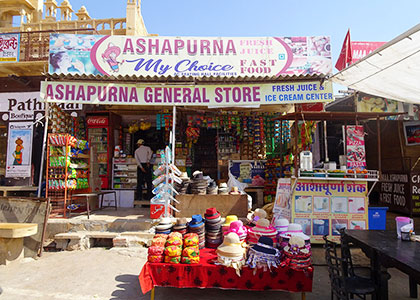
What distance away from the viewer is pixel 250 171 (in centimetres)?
936

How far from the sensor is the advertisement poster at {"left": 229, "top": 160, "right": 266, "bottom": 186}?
30.5 feet

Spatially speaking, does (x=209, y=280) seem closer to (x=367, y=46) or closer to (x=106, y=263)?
(x=106, y=263)

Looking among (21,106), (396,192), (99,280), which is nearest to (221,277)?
(99,280)

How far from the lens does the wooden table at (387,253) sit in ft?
8.80

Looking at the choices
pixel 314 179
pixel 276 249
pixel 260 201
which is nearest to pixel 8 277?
pixel 276 249

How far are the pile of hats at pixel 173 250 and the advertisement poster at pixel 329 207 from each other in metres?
2.78

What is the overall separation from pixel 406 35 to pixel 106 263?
5.88m

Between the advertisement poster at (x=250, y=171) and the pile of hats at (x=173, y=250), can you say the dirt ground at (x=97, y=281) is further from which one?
the advertisement poster at (x=250, y=171)

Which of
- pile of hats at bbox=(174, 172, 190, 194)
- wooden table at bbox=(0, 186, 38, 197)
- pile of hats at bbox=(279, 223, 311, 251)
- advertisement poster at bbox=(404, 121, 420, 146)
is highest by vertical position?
advertisement poster at bbox=(404, 121, 420, 146)

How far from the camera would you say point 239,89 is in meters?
6.86

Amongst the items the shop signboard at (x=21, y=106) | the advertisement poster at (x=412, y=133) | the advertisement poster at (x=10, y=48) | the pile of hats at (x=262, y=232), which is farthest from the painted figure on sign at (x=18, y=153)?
the advertisement poster at (x=412, y=133)

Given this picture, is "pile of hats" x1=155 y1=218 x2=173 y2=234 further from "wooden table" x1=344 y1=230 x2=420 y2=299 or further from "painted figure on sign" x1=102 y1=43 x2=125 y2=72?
"painted figure on sign" x1=102 y1=43 x2=125 y2=72

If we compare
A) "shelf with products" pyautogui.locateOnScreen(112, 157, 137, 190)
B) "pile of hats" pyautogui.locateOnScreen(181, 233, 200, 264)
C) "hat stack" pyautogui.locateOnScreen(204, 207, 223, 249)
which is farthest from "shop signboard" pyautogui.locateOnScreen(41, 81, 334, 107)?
"pile of hats" pyautogui.locateOnScreen(181, 233, 200, 264)

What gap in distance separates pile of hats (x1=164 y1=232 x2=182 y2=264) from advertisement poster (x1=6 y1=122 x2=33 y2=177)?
7.90m
